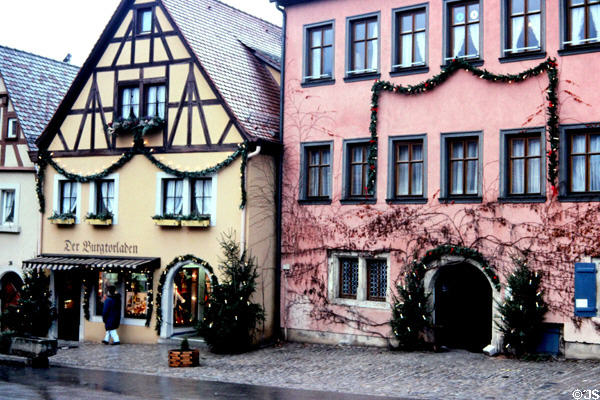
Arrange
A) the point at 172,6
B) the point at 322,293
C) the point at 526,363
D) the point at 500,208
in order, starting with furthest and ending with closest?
the point at 172,6, the point at 322,293, the point at 500,208, the point at 526,363

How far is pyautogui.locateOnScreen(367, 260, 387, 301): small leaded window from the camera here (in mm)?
19672

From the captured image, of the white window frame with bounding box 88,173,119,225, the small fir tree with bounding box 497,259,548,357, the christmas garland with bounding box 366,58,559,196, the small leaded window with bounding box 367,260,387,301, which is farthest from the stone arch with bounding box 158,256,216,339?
the small fir tree with bounding box 497,259,548,357

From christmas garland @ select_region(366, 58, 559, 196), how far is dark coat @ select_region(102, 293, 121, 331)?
7820 millimetres

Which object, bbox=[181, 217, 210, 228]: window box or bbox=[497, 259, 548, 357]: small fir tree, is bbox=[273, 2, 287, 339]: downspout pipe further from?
bbox=[497, 259, 548, 357]: small fir tree

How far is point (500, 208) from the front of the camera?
17906 mm

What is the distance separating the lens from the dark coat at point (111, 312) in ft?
70.8

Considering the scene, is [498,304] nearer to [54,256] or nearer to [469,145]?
[469,145]

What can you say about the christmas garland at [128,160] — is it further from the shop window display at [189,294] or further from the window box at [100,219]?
the shop window display at [189,294]

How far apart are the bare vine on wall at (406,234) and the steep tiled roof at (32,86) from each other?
9.66 m

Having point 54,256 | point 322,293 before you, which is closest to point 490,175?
point 322,293

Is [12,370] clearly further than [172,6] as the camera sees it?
No

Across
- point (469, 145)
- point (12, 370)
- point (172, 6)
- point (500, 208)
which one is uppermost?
point (172, 6)

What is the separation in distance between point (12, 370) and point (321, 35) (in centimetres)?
1142

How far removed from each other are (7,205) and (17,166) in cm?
135
